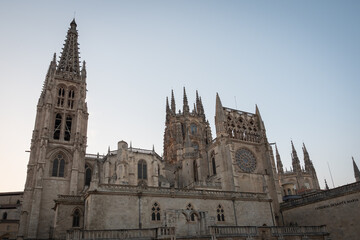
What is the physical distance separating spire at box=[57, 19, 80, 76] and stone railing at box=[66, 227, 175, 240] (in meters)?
36.2

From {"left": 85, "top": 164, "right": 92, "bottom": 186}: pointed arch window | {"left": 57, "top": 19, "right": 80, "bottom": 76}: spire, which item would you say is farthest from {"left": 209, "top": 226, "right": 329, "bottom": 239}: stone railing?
{"left": 57, "top": 19, "right": 80, "bottom": 76}: spire

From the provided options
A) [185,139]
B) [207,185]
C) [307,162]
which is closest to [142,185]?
[207,185]

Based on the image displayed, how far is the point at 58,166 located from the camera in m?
40.1

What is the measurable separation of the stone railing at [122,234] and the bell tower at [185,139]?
26712 mm

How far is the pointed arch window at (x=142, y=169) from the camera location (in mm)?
44312

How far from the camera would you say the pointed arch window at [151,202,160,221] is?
25594 mm

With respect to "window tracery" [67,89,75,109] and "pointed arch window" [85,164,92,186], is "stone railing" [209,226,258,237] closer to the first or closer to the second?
"pointed arch window" [85,164,92,186]

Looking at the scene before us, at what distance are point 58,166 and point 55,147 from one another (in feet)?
9.26

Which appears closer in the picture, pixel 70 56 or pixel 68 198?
pixel 68 198

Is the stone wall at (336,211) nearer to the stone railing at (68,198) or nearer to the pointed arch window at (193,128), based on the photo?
the stone railing at (68,198)

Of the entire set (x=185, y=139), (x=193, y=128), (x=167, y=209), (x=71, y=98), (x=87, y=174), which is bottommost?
(x=167, y=209)

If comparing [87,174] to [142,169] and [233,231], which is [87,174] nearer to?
[142,169]

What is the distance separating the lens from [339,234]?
87.6ft

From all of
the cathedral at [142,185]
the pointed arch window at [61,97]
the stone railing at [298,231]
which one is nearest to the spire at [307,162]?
the cathedral at [142,185]
